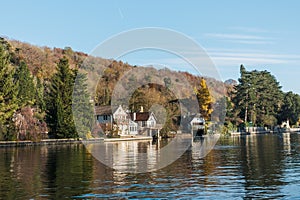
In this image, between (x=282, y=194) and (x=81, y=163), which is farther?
(x=81, y=163)

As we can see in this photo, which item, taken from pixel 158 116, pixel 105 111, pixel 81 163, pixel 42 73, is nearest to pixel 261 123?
pixel 158 116

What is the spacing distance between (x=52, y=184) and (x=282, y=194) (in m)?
11.1

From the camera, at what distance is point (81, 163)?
118ft

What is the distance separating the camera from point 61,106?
74250 millimetres

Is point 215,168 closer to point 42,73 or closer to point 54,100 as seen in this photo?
point 54,100

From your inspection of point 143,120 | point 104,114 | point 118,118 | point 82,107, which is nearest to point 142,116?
point 143,120

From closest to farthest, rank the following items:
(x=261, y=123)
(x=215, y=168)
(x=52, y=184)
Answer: (x=52, y=184), (x=215, y=168), (x=261, y=123)

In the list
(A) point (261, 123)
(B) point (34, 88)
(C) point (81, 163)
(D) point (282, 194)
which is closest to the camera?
(D) point (282, 194)

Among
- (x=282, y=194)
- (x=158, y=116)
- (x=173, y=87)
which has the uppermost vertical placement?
(x=173, y=87)

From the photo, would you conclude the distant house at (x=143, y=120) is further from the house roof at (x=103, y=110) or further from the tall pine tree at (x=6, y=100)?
the tall pine tree at (x=6, y=100)

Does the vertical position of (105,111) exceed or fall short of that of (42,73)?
it falls short

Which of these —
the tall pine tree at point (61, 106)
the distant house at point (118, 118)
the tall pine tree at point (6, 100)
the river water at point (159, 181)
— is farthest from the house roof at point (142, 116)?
the river water at point (159, 181)

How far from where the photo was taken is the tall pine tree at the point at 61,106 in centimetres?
7344

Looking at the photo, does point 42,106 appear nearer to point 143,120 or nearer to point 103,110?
point 103,110
